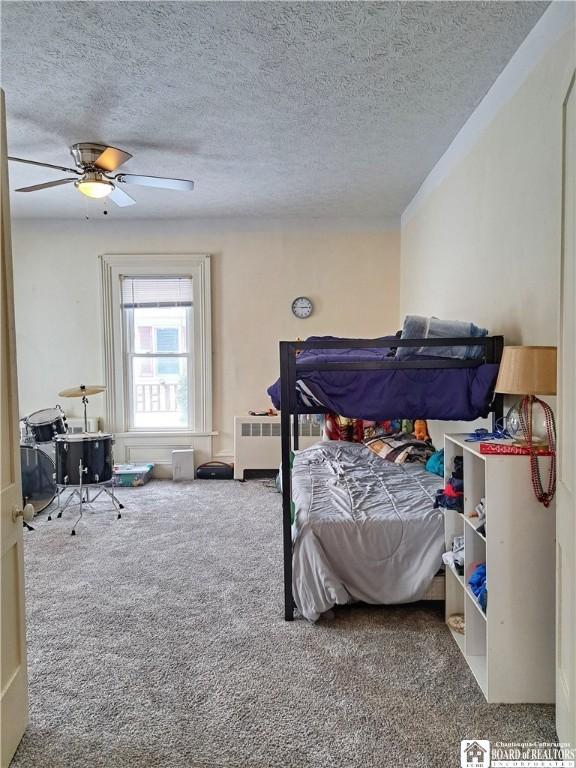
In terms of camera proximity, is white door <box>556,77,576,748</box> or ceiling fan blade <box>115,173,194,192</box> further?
ceiling fan blade <box>115,173,194,192</box>

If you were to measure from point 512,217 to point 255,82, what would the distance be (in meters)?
1.50

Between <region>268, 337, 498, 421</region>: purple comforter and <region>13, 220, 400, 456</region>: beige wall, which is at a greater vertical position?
<region>13, 220, 400, 456</region>: beige wall

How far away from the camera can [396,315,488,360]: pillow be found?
8.51 ft

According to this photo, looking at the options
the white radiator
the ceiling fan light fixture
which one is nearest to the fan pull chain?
the ceiling fan light fixture

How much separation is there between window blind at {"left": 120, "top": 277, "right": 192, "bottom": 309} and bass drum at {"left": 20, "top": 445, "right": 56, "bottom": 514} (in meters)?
1.93

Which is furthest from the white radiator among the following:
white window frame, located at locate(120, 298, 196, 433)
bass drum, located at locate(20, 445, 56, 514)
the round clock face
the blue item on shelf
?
the blue item on shelf

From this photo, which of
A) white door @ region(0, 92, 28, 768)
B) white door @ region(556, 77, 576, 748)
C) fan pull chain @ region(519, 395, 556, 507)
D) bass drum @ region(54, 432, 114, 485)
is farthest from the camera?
bass drum @ region(54, 432, 114, 485)

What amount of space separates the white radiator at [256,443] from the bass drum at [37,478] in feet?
5.84

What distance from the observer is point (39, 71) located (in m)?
2.58

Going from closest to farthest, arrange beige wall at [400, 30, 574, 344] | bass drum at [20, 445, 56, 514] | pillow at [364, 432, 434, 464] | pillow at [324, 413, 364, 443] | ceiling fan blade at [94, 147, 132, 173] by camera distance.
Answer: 1. beige wall at [400, 30, 574, 344]
2. ceiling fan blade at [94, 147, 132, 173]
3. pillow at [364, 432, 434, 464]
4. bass drum at [20, 445, 56, 514]
5. pillow at [324, 413, 364, 443]

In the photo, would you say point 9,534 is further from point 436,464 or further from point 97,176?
point 436,464

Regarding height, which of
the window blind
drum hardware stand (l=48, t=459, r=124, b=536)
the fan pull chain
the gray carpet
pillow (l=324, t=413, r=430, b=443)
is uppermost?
the window blind

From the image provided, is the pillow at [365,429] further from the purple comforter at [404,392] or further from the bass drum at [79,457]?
the bass drum at [79,457]

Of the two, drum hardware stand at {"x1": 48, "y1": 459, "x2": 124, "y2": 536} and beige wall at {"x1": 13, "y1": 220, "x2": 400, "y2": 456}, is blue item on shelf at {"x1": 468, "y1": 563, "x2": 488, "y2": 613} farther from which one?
beige wall at {"x1": 13, "y1": 220, "x2": 400, "y2": 456}
